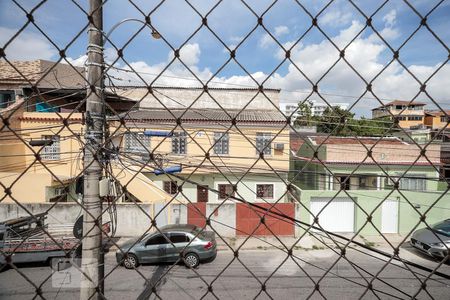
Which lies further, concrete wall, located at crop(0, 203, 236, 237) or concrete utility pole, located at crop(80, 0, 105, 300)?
concrete wall, located at crop(0, 203, 236, 237)

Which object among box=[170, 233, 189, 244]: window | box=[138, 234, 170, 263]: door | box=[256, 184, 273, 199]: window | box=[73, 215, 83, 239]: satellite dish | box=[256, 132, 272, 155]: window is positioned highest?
box=[256, 132, 272, 155]: window

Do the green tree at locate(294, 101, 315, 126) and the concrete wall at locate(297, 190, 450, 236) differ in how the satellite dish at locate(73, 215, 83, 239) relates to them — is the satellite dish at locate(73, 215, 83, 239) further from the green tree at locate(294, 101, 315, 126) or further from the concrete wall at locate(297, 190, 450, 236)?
the concrete wall at locate(297, 190, 450, 236)

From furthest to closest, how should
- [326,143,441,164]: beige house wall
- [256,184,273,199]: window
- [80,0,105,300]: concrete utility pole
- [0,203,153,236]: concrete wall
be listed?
[256,184,273,199]: window
[326,143,441,164]: beige house wall
[0,203,153,236]: concrete wall
[80,0,105,300]: concrete utility pole

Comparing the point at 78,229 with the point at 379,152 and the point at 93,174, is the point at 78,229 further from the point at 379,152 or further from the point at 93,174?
the point at 379,152

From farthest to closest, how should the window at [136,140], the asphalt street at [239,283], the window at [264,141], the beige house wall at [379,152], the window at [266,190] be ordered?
the window at [266,190] < the beige house wall at [379,152] < the asphalt street at [239,283] < the window at [136,140] < the window at [264,141]

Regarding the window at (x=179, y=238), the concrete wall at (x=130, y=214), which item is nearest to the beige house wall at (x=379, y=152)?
the concrete wall at (x=130, y=214)

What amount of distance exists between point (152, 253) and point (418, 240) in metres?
8.65

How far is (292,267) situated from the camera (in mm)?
8875

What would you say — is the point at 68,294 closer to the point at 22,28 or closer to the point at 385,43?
the point at 22,28

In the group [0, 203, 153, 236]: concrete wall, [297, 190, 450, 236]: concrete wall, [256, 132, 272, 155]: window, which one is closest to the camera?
[256, 132, 272, 155]: window

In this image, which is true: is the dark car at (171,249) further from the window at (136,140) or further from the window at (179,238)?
the window at (136,140)

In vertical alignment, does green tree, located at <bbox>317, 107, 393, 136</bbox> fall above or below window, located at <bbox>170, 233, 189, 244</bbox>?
above

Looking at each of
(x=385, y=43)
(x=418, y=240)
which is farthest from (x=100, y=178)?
(x=418, y=240)

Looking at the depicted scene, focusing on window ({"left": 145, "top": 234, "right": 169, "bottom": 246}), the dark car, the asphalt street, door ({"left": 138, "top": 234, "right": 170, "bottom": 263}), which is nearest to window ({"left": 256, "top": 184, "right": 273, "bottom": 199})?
the asphalt street
